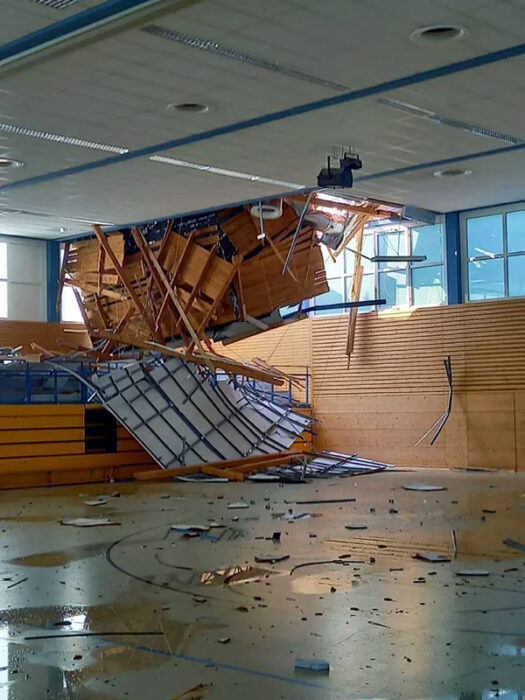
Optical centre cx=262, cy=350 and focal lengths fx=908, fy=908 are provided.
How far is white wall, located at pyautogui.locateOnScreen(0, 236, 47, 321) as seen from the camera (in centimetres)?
2442

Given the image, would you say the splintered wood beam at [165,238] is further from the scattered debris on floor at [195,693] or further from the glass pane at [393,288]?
the scattered debris on floor at [195,693]

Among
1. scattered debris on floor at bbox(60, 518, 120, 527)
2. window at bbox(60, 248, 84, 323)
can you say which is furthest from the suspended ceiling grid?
window at bbox(60, 248, 84, 323)

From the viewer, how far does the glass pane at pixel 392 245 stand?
22.6 meters

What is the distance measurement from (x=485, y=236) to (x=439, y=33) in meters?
12.3

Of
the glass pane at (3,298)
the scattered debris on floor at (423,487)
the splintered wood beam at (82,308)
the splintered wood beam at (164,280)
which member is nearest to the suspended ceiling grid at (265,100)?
the splintered wood beam at (164,280)

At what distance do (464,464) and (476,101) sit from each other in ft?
35.5

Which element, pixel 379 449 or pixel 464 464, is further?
pixel 379 449

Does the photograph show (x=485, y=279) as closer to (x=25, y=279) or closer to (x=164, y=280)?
(x=164, y=280)

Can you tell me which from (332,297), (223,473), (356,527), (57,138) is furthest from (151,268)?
(356,527)

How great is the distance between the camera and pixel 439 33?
901 centimetres

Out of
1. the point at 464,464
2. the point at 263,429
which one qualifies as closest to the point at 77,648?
the point at 263,429

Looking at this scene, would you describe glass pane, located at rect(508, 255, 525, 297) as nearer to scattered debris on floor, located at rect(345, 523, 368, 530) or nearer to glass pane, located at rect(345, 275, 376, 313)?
glass pane, located at rect(345, 275, 376, 313)

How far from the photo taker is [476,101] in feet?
37.6

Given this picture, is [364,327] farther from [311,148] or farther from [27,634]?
[27,634]
